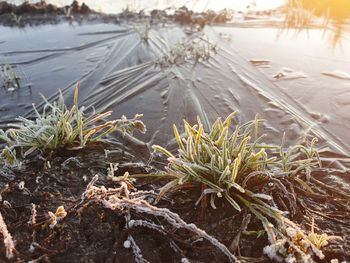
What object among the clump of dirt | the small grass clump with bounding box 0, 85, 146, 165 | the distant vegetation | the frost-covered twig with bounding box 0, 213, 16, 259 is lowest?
the clump of dirt

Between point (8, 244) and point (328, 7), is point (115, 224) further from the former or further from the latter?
point (328, 7)

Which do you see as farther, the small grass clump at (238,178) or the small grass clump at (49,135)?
the small grass clump at (49,135)

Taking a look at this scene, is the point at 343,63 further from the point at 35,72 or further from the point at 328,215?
the point at 35,72

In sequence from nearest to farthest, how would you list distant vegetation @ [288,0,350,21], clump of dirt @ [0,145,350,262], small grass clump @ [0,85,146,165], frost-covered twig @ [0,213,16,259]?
frost-covered twig @ [0,213,16,259] → clump of dirt @ [0,145,350,262] → small grass clump @ [0,85,146,165] → distant vegetation @ [288,0,350,21]

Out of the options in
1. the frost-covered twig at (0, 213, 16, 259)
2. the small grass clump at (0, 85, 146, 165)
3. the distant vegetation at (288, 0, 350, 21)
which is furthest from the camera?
the distant vegetation at (288, 0, 350, 21)

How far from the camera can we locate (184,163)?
72.5 inches

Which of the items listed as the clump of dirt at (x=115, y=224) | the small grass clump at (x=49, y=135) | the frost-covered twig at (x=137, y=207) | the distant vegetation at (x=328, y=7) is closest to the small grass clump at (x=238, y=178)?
the clump of dirt at (x=115, y=224)

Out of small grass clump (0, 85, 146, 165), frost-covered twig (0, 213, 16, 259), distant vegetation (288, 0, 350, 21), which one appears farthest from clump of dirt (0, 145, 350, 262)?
distant vegetation (288, 0, 350, 21)

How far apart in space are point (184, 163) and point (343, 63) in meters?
2.80

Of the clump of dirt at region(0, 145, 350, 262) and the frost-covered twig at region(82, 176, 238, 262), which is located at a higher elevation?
the frost-covered twig at region(82, 176, 238, 262)

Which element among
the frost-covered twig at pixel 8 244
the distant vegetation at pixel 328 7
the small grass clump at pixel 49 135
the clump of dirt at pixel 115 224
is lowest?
the clump of dirt at pixel 115 224

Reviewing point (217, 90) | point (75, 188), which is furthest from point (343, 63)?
point (75, 188)

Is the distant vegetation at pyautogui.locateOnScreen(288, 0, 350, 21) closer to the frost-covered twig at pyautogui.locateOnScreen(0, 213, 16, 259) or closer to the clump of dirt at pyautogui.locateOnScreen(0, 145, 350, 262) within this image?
the clump of dirt at pyautogui.locateOnScreen(0, 145, 350, 262)

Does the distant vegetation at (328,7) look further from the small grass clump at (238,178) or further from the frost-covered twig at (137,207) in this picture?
the frost-covered twig at (137,207)
